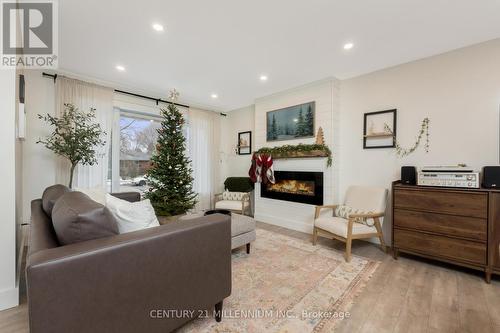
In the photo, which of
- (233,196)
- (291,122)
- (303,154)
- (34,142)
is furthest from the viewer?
(233,196)

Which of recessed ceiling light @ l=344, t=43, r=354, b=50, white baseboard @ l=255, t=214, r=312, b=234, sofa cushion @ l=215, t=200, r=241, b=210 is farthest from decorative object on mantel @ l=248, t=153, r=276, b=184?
recessed ceiling light @ l=344, t=43, r=354, b=50

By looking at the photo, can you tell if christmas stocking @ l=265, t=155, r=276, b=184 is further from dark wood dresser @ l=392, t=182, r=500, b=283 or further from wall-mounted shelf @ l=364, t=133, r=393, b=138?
dark wood dresser @ l=392, t=182, r=500, b=283

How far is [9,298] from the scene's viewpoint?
1689 millimetres

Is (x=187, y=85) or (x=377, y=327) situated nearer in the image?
(x=377, y=327)

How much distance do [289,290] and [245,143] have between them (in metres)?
3.67

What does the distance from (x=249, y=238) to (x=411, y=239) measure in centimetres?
190

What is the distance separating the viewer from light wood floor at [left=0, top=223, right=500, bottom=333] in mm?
1573

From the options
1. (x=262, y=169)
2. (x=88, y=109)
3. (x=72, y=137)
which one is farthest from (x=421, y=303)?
(x=88, y=109)

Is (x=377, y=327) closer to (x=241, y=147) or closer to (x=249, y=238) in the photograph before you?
(x=249, y=238)

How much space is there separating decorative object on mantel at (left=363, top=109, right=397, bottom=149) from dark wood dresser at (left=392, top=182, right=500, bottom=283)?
0.73 meters

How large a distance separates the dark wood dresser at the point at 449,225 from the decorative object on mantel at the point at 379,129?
2.41 feet

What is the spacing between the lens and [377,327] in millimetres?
1563

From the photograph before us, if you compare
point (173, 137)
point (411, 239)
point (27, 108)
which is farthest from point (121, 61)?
point (411, 239)

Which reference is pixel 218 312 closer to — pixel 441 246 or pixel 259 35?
pixel 441 246
